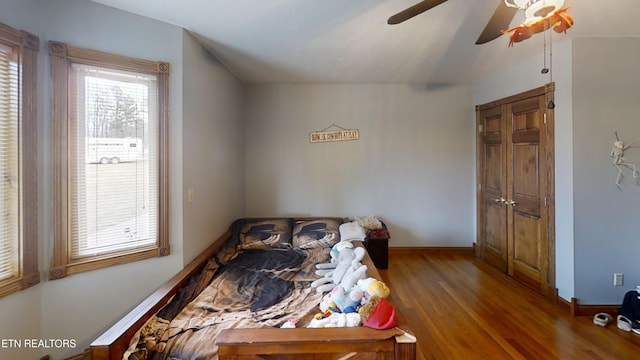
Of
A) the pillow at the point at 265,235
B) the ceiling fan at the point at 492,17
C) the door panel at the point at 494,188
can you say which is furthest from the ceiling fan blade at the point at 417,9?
the door panel at the point at 494,188

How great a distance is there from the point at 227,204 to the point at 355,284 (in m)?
1.97

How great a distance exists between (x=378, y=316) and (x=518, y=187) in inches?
108

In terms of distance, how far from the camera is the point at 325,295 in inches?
81.4

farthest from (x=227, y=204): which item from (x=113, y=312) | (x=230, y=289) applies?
(x=113, y=312)

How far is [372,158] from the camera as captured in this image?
405cm

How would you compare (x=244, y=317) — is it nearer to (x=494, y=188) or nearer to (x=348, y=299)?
(x=348, y=299)

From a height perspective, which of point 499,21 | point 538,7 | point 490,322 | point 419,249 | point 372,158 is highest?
point 499,21

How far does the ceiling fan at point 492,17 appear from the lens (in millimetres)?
1358

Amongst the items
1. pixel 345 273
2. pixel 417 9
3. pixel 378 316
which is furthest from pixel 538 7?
pixel 345 273

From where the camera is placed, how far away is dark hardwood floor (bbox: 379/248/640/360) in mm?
1992

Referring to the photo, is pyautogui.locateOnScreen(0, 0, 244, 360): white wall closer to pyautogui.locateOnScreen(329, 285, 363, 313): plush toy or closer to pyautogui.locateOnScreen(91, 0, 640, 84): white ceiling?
pyautogui.locateOnScreen(91, 0, 640, 84): white ceiling

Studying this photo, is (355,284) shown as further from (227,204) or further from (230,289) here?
(227,204)

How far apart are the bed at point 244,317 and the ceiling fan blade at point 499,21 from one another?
71.6 inches

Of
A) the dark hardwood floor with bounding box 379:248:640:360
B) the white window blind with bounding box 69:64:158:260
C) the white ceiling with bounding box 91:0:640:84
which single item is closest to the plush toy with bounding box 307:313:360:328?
the dark hardwood floor with bounding box 379:248:640:360
